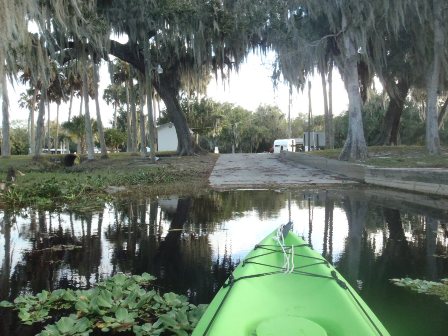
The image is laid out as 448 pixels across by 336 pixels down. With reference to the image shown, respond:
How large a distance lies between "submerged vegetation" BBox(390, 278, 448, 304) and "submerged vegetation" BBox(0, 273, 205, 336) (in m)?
2.31

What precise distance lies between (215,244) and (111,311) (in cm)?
304

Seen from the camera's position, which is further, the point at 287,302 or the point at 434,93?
the point at 434,93

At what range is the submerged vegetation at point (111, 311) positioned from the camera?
355cm

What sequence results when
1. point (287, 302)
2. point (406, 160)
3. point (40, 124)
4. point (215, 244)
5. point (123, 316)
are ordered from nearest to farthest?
point (287, 302) → point (123, 316) → point (215, 244) → point (406, 160) → point (40, 124)

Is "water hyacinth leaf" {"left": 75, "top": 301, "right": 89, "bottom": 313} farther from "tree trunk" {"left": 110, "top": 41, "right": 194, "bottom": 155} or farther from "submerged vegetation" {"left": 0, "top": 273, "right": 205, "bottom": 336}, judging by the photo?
"tree trunk" {"left": 110, "top": 41, "right": 194, "bottom": 155}

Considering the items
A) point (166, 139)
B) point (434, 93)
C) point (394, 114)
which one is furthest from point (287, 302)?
point (166, 139)

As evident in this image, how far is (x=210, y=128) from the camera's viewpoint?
167ft

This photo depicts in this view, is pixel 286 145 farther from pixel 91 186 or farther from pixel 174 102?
pixel 91 186

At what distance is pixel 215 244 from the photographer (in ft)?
22.6

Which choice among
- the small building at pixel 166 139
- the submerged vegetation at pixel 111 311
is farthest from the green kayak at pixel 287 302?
the small building at pixel 166 139

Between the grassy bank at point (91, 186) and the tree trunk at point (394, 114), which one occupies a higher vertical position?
the tree trunk at point (394, 114)

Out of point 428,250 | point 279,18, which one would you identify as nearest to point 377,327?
point 428,250

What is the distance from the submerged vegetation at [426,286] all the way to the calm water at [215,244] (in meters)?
0.14

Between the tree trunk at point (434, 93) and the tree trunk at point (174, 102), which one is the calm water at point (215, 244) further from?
the tree trunk at point (174, 102)
